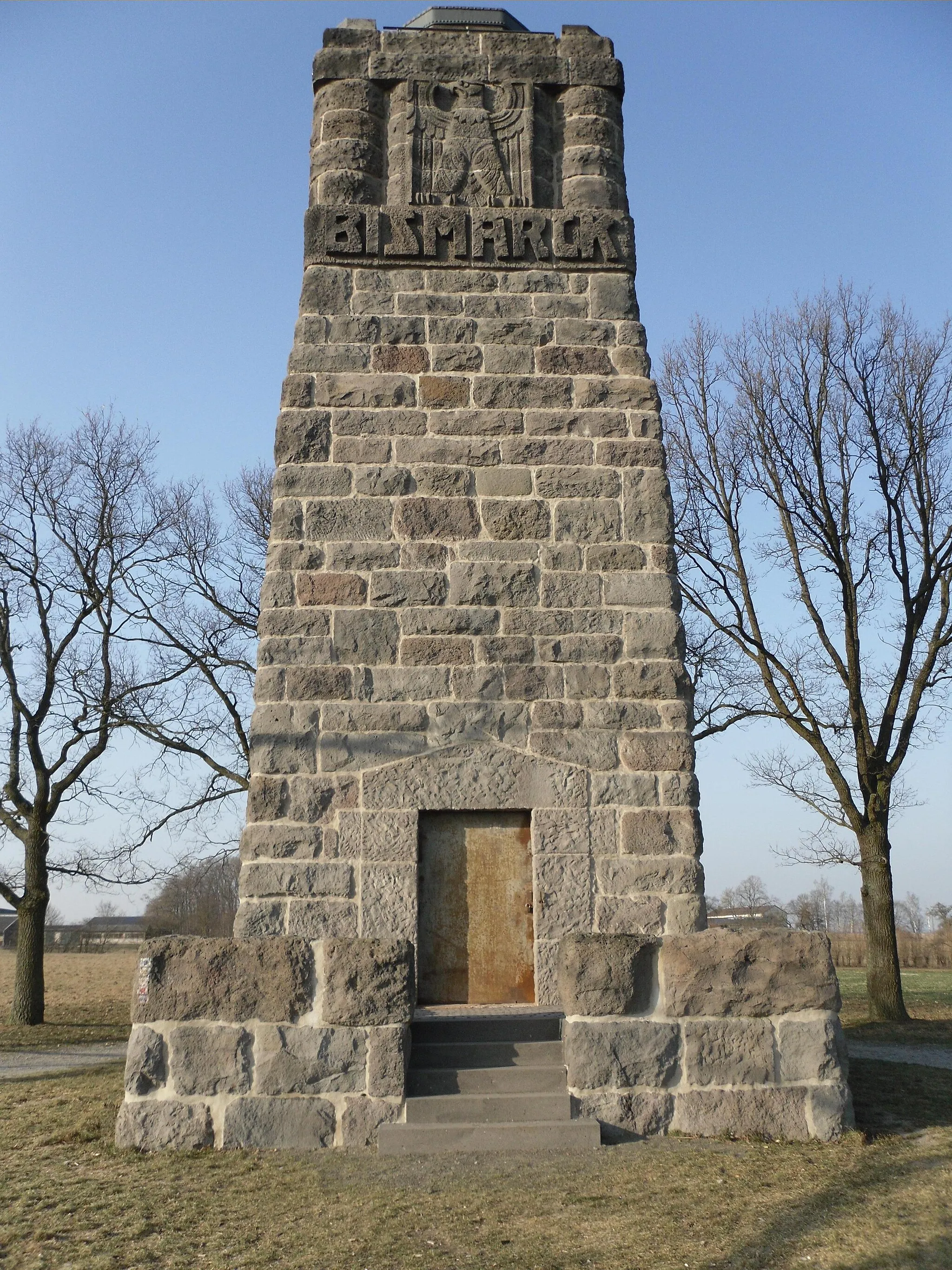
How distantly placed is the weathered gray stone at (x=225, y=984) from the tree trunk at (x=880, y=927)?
30.0ft

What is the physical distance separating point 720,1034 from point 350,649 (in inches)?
122

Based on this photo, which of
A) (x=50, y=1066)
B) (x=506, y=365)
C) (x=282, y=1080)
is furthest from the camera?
(x=50, y=1066)

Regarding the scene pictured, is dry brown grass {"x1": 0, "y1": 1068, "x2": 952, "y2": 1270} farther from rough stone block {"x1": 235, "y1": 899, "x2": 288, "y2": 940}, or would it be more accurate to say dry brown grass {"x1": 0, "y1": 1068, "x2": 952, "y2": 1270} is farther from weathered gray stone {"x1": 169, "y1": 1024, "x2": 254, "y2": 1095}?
rough stone block {"x1": 235, "y1": 899, "x2": 288, "y2": 940}

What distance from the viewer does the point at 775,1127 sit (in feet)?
17.2

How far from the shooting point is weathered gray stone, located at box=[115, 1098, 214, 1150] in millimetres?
5145

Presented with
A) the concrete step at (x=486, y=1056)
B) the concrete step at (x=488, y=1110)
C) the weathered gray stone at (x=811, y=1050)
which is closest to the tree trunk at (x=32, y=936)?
the concrete step at (x=486, y=1056)

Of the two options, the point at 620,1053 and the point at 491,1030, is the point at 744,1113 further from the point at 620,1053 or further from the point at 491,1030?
the point at 491,1030

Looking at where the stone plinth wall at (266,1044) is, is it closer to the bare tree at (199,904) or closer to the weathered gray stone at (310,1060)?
the weathered gray stone at (310,1060)

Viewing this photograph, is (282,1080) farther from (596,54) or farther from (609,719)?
(596,54)

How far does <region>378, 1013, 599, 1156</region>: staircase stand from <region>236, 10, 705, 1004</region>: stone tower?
50 centimetres

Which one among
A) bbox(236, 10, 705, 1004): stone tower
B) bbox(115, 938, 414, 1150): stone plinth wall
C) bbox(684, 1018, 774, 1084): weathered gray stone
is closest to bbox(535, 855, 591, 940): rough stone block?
bbox(236, 10, 705, 1004): stone tower

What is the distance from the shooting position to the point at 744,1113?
17.2ft

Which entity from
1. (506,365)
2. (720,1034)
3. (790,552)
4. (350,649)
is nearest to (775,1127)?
(720,1034)

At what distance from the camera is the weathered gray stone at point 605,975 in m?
5.32
